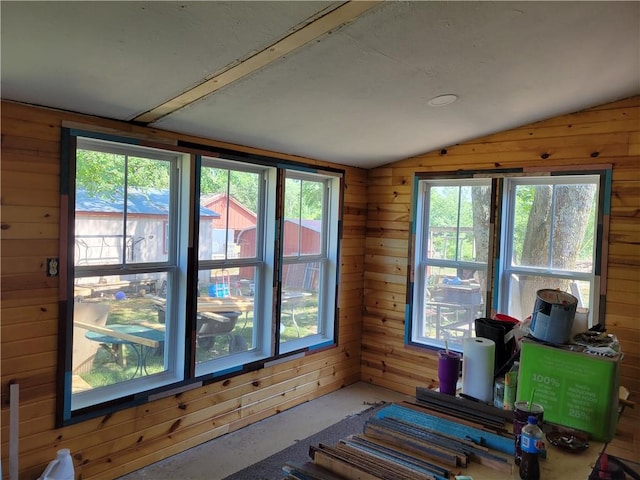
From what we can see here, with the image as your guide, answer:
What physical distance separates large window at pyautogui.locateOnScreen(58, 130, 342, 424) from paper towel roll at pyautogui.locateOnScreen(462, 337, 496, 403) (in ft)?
5.99

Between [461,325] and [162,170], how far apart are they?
2822mm

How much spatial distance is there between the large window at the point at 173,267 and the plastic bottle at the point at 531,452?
2230mm

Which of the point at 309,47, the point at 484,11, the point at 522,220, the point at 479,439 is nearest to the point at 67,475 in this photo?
the point at 479,439

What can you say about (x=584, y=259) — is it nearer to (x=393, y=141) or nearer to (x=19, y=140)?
(x=393, y=141)

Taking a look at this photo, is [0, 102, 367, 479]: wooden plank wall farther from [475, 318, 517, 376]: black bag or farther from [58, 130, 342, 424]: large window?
[475, 318, 517, 376]: black bag

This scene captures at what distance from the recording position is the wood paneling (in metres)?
3.19

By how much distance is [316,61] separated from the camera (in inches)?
85.0

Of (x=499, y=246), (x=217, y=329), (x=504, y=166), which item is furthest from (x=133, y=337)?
(x=504, y=166)

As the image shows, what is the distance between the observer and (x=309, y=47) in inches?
79.0

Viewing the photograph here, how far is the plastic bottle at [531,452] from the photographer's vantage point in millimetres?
1507

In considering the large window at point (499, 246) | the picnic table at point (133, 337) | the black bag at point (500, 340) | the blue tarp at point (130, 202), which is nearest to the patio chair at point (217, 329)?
the picnic table at point (133, 337)

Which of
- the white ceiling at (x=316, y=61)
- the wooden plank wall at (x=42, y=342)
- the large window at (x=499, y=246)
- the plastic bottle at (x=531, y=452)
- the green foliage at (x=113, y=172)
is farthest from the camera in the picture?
the large window at (x=499, y=246)

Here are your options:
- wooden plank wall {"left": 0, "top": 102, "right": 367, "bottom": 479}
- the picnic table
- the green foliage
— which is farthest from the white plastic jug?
the green foliage

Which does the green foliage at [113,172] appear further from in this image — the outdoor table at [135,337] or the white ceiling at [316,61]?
the outdoor table at [135,337]
